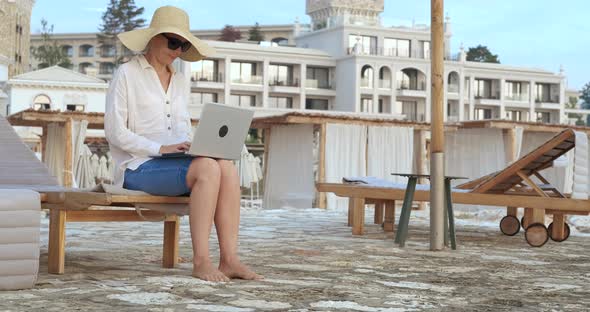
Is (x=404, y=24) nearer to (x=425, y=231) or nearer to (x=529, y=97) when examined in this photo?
(x=529, y=97)

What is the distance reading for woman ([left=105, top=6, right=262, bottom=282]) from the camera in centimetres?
441

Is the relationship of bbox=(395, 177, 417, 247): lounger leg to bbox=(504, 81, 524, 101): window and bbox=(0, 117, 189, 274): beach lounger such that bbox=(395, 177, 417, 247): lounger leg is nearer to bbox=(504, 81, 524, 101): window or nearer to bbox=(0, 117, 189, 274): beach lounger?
bbox=(0, 117, 189, 274): beach lounger

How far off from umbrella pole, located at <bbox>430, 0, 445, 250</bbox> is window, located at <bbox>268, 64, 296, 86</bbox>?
168ft

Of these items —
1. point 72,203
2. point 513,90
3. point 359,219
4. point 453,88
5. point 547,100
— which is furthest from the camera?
point 547,100

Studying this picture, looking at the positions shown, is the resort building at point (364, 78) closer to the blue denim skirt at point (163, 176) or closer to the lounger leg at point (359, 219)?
the lounger leg at point (359, 219)

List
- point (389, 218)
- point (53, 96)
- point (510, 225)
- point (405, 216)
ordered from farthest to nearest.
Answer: point (53, 96) < point (389, 218) < point (510, 225) < point (405, 216)

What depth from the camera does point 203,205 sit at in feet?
14.4

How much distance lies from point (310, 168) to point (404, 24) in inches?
1778

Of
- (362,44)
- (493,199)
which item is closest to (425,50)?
(362,44)

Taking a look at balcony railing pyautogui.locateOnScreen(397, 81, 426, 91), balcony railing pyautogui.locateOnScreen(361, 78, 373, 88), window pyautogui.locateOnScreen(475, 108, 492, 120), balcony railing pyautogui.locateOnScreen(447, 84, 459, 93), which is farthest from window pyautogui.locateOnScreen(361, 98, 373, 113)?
window pyautogui.locateOnScreen(475, 108, 492, 120)

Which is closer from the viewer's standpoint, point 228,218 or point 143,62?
Result: point 228,218

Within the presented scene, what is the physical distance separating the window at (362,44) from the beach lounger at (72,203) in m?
53.2

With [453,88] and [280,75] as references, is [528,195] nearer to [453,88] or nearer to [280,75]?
[280,75]

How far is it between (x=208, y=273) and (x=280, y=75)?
54.6 meters
